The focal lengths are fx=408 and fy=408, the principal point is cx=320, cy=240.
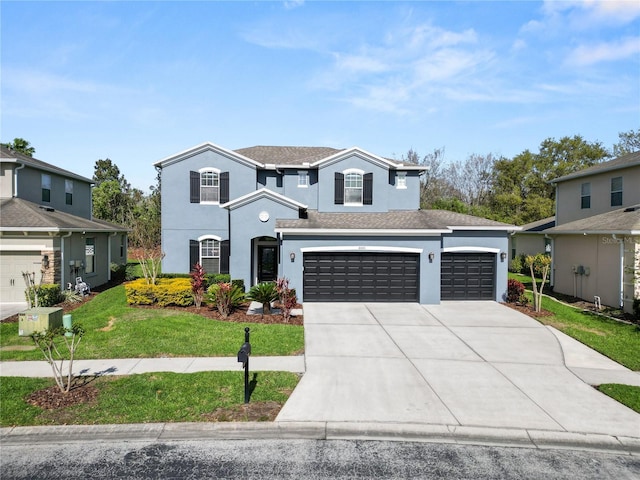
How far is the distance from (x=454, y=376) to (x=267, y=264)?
13708mm

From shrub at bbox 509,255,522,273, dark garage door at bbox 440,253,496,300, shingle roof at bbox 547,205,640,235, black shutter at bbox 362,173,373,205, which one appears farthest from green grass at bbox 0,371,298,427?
shrub at bbox 509,255,522,273

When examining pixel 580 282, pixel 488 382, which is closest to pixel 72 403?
pixel 488 382

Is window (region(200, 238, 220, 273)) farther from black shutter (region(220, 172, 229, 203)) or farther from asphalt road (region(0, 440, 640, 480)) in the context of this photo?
asphalt road (region(0, 440, 640, 480))

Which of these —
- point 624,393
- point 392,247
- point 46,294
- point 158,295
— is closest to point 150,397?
point 158,295

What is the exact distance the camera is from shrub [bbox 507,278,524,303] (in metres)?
16.7

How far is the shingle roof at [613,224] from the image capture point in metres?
15.1

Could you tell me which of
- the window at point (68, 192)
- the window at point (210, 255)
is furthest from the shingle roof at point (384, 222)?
the window at point (68, 192)

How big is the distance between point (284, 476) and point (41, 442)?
12.7 feet

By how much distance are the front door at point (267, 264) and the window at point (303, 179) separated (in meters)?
3.52

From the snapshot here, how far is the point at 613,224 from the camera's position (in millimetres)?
16281

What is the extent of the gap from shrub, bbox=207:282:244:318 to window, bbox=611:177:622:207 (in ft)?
59.7

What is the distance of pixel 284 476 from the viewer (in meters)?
5.38

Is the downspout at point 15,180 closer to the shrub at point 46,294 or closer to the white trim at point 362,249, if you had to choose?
the shrub at point 46,294

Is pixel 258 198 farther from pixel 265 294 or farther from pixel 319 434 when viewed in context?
pixel 319 434
